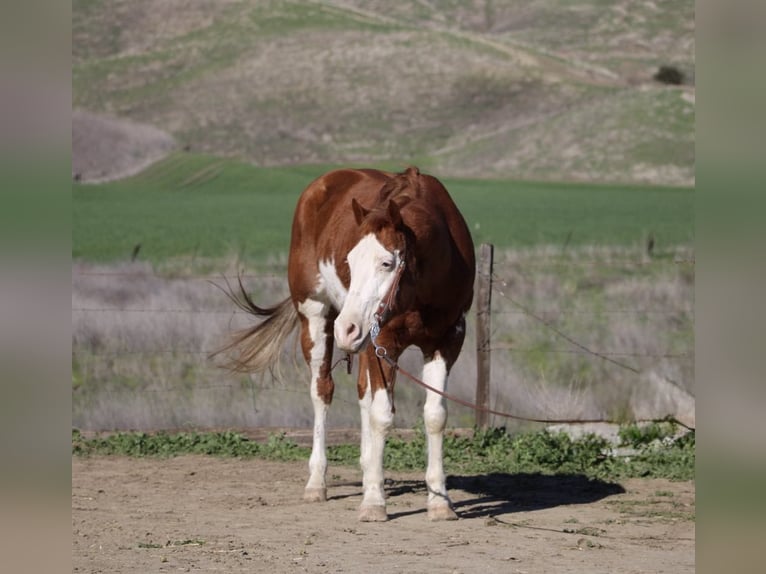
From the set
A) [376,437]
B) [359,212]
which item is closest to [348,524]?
[376,437]

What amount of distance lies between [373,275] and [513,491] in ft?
9.27

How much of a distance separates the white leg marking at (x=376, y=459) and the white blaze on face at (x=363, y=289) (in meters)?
1.00

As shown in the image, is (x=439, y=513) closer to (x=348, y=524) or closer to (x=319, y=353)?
(x=348, y=524)

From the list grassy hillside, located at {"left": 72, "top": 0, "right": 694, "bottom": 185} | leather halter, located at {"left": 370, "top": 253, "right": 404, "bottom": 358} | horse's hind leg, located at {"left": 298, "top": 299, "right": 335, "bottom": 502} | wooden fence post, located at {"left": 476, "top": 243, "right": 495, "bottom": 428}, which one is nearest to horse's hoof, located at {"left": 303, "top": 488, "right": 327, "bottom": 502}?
horse's hind leg, located at {"left": 298, "top": 299, "right": 335, "bottom": 502}

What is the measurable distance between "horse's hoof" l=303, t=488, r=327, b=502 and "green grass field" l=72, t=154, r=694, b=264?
16.0 meters

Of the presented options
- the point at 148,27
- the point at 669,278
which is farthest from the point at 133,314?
the point at 148,27

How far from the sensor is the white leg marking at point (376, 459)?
7.24 meters

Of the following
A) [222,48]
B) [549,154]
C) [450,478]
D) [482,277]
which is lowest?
[450,478]

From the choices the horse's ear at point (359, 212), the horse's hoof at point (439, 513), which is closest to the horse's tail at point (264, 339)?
the horse's hoof at point (439, 513)

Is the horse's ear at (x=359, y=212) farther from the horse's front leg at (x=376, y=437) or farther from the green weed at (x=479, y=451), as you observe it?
the green weed at (x=479, y=451)

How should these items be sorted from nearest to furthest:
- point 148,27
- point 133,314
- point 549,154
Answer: point 133,314
point 549,154
point 148,27

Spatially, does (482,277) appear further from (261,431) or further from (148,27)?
(148,27)
